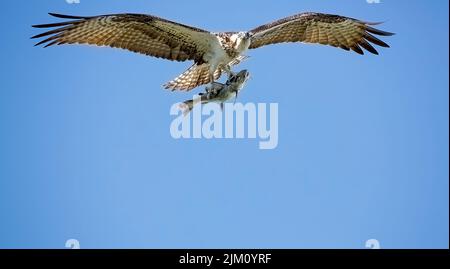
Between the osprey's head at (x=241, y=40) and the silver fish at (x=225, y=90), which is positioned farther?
the osprey's head at (x=241, y=40)

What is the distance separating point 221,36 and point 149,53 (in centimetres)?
115

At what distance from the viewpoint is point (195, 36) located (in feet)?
42.6

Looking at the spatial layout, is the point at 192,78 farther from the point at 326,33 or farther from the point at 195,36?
the point at 326,33

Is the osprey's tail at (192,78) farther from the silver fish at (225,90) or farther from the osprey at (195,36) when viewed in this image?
the silver fish at (225,90)

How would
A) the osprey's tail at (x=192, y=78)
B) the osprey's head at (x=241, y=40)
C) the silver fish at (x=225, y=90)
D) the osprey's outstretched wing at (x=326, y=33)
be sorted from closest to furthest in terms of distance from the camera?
the silver fish at (x=225, y=90) < the osprey's head at (x=241, y=40) < the osprey's tail at (x=192, y=78) < the osprey's outstretched wing at (x=326, y=33)

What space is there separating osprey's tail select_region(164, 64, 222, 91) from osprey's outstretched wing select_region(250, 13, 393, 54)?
0.84m

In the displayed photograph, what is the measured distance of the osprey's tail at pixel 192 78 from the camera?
1316 centimetres

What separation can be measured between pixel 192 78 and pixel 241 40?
3.81 feet

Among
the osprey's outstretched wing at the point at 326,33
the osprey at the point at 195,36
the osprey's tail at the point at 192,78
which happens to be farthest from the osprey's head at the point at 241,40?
the osprey's outstretched wing at the point at 326,33
